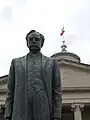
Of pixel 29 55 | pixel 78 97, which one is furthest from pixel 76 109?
pixel 29 55

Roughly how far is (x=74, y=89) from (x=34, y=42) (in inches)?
1237

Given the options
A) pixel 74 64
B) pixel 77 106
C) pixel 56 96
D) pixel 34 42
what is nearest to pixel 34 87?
pixel 56 96

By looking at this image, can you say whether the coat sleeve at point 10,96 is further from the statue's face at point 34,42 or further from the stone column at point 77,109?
the stone column at point 77,109

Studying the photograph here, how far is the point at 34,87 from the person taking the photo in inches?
190

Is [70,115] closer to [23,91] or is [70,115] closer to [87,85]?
[87,85]

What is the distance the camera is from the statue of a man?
476 centimetres

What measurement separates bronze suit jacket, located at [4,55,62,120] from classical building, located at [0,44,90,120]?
1183 inches

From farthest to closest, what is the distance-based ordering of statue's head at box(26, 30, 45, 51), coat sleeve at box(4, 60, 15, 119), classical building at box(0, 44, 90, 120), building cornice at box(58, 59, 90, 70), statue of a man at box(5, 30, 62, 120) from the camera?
building cornice at box(58, 59, 90, 70) < classical building at box(0, 44, 90, 120) < statue's head at box(26, 30, 45, 51) < coat sleeve at box(4, 60, 15, 119) < statue of a man at box(5, 30, 62, 120)

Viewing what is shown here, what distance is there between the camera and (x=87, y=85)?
3694 centimetres

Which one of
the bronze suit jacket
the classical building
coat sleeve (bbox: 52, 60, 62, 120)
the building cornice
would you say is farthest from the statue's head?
the building cornice

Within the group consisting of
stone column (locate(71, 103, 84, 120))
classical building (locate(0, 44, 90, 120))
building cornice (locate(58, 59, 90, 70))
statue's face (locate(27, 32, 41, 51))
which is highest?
building cornice (locate(58, 59, 90, 70))

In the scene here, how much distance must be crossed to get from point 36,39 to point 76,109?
103ft

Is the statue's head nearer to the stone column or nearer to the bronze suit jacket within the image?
the bronze suit jacket

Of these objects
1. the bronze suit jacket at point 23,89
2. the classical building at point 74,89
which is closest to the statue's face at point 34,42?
the bronze suit jacket at point 23,89
